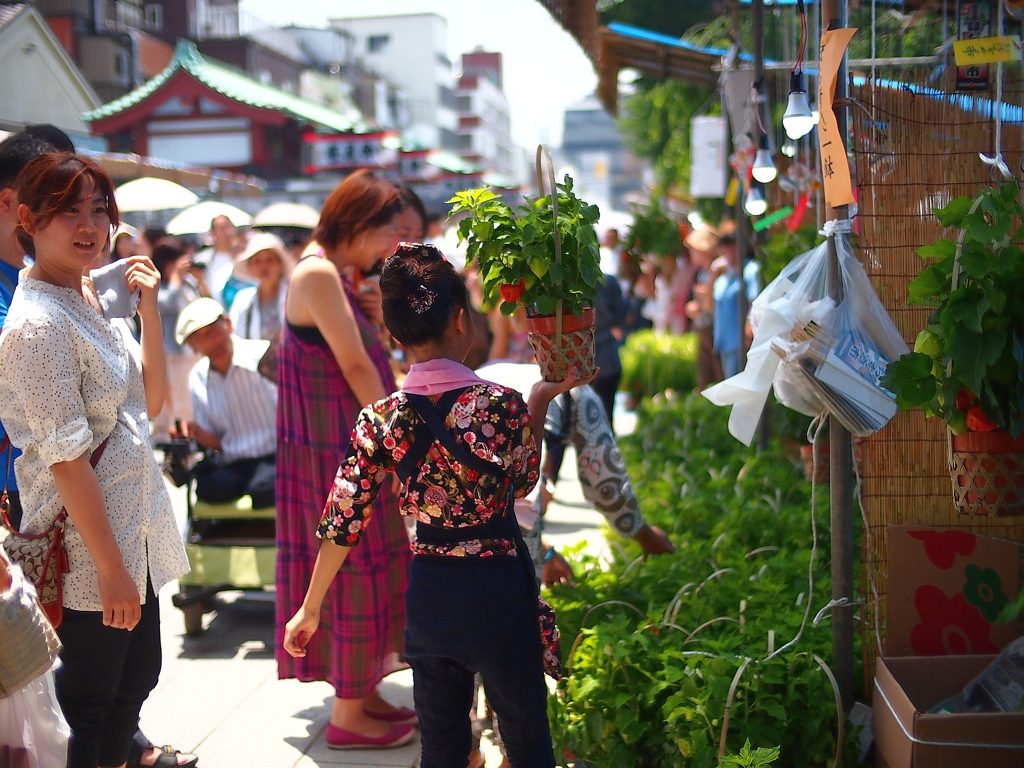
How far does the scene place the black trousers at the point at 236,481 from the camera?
175 inches

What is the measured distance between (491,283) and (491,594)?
76 centimetres

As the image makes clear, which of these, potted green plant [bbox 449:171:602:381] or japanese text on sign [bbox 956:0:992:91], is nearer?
potted green plant [bbox 449:171:602:381]

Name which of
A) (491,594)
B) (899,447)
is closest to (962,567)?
(899,447)

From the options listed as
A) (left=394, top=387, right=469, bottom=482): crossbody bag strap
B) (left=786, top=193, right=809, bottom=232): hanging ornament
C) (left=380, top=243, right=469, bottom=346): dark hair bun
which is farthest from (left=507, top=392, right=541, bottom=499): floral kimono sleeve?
(left=786, top=193, right=809, bottom=232): hanging ornament

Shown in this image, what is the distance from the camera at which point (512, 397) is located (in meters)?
2.13

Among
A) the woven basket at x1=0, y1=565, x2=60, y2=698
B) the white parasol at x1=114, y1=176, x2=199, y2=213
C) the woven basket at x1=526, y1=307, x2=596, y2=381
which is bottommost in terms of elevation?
the woven basket at x1=0, y1=565, x2=60, y2=698

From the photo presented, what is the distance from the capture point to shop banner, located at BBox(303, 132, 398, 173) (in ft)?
71.8

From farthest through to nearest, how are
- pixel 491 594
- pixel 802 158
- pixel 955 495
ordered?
pixel 802 158, pixel 955 495, pixel 491 594

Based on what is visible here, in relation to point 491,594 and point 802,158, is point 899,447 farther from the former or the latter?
point 802,158

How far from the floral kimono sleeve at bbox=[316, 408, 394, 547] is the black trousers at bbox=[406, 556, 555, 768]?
6.7 inches

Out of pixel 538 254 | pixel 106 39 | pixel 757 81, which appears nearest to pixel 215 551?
pixel 538 254

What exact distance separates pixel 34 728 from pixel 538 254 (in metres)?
1.53

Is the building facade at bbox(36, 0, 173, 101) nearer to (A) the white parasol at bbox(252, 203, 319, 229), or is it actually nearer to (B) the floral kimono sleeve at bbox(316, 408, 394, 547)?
(A) the white parasol at bbox(252, 203, 319, 229)

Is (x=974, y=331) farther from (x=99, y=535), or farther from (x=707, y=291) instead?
(x=707, y=291)
